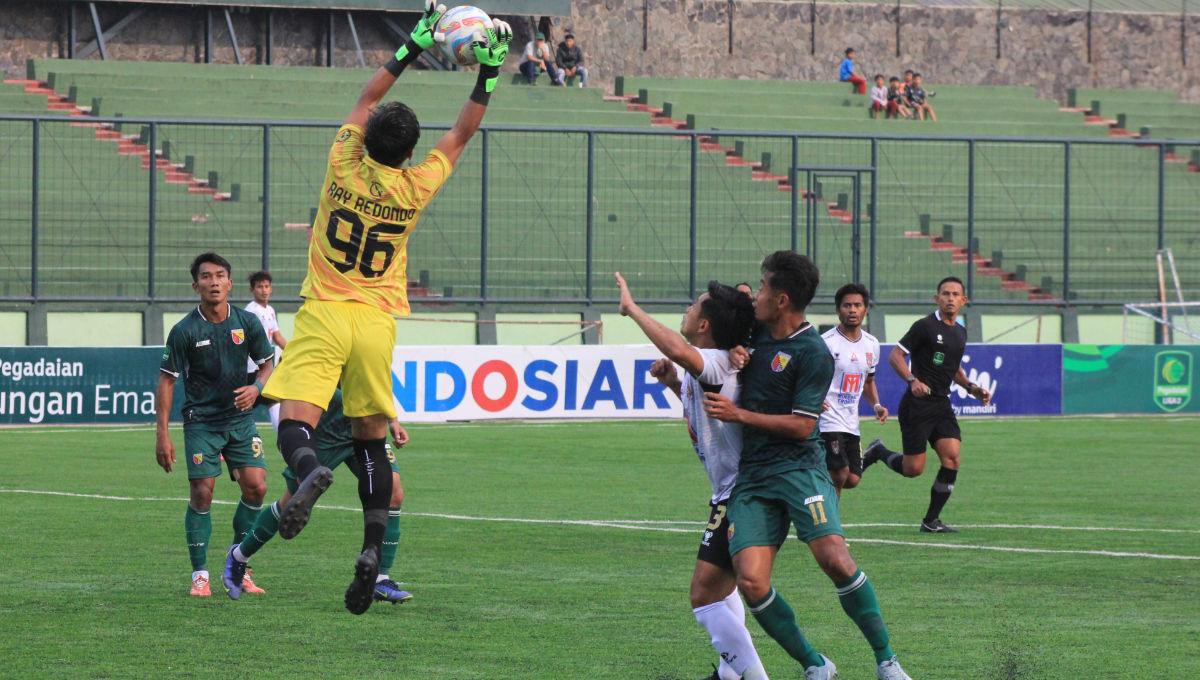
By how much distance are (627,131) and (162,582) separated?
20076 mm

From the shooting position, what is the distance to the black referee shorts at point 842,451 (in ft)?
45.5

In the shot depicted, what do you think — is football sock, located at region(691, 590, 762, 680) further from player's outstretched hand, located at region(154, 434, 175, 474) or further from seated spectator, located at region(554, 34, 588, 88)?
seated spectator, located at region(554, 34, 588, 88)

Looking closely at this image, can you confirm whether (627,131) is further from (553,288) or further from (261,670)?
(261,670)

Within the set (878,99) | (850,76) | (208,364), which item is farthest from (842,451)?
(850,76)

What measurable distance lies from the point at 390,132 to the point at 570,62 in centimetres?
3012

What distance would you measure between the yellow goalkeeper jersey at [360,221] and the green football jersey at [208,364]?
2.67m

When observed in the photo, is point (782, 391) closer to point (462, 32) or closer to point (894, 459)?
point (462, 32)

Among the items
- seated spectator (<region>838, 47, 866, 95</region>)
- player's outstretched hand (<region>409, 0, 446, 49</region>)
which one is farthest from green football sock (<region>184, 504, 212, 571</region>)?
seated spectator (<region>838, 47, 866, 95</region>)

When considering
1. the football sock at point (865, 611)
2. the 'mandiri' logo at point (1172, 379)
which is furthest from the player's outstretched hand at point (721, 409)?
the 'mandiri' logo at point (1172, 379)

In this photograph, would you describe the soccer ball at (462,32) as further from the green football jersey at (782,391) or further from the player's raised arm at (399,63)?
the green football jersey at (782,391)

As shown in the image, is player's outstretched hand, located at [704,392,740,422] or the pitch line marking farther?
the pitch line marking

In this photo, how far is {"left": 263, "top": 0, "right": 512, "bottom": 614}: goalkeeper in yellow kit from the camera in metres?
8.64

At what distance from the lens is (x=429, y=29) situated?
872 cm

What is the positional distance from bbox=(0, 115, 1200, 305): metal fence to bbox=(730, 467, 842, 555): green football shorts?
20975 mm
